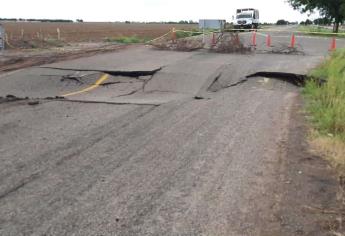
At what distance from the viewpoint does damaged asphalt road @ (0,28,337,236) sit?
4.57 metres

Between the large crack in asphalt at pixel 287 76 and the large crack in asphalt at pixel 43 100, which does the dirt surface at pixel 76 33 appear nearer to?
the large crack in asphalt at pixel 287 76

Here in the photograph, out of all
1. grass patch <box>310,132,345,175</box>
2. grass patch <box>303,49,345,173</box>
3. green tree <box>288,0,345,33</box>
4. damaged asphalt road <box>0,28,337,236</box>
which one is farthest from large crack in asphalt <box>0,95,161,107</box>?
green tree <box>288,0,345,33</box>

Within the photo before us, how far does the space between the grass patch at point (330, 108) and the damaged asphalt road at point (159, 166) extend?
1.08ft

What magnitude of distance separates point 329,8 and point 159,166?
193 ft

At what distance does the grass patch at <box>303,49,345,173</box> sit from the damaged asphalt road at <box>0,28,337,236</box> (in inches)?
12.9

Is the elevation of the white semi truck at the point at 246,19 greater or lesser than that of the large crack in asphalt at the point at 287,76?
greater

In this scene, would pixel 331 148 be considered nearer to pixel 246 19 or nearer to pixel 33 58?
pixel 33 58

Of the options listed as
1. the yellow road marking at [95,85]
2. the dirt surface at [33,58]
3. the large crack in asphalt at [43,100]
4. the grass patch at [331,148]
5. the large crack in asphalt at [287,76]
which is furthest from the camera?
the dirt surface at [33,58]

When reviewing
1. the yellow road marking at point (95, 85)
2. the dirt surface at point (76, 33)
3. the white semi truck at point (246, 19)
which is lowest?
the dirt surface at point (76, 33)

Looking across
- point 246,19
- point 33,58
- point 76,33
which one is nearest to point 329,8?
point 246,19

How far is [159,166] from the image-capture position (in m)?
6.08

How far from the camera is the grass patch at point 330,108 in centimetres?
727

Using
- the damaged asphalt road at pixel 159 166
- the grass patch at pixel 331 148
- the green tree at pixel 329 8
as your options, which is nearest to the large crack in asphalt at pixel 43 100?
the damaged asphalt road at pixel 159 166

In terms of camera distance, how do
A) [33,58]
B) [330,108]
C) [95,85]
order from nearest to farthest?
→ [330,108]
[95,85]
[33,58]
